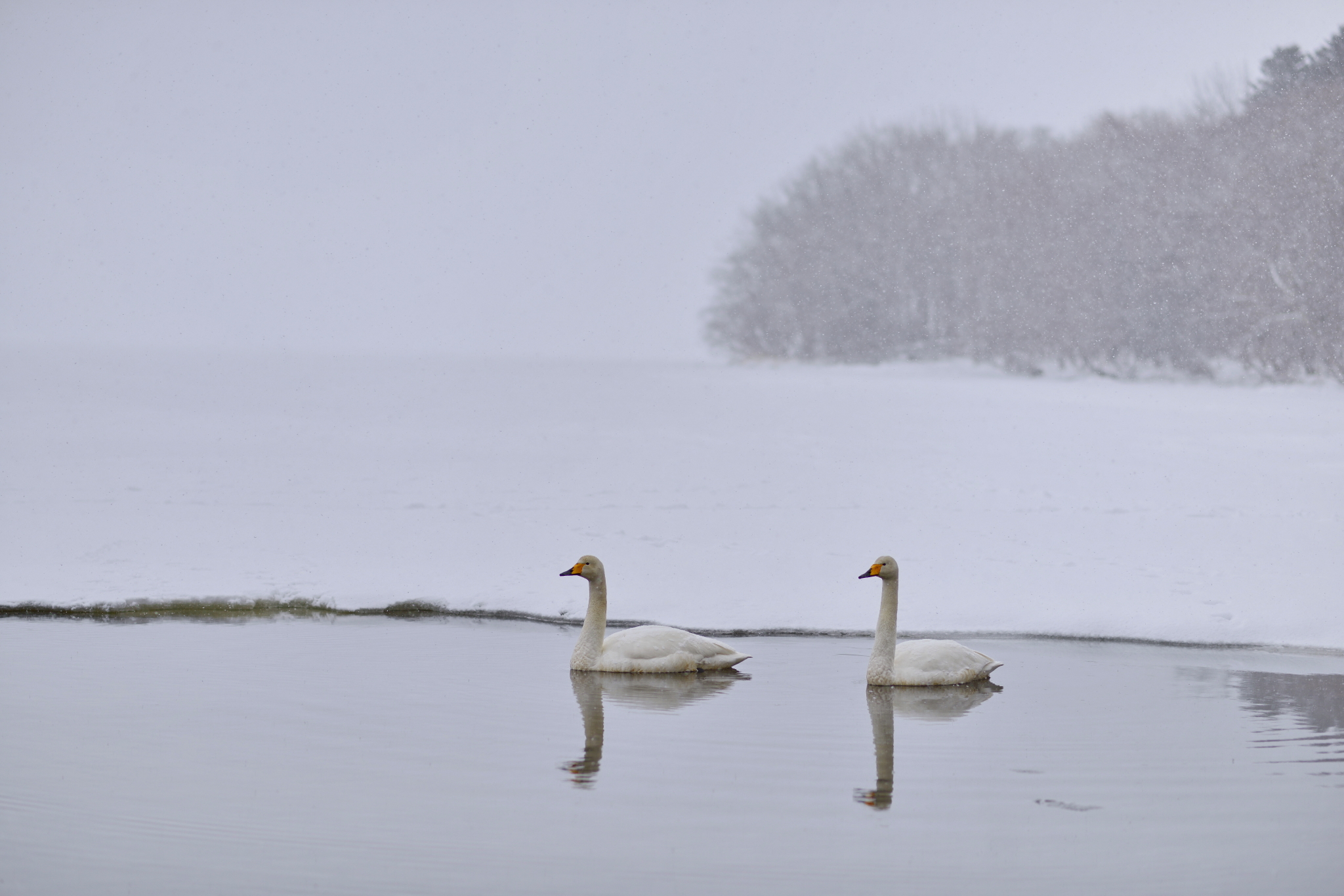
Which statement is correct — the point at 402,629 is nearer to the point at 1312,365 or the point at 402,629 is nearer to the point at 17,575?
the point at 17,575

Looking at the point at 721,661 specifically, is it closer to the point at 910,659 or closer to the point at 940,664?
the point at 910,659

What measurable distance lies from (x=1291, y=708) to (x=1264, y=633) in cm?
315

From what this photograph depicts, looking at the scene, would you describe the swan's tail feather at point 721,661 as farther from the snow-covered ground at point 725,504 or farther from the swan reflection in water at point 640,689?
the snow-covered ground at point 725,504

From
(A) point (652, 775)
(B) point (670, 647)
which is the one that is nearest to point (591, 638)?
(B) point (670, 647)

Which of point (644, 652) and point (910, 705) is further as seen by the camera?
point (644, 652)

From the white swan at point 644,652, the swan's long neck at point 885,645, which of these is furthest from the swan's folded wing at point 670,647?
the swan's long neck at point 885,645

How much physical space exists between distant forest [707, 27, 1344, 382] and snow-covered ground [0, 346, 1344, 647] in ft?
26.0

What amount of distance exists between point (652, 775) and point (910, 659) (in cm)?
320

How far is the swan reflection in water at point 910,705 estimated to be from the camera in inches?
334

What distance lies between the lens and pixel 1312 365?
3988cm

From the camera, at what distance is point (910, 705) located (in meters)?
9.85

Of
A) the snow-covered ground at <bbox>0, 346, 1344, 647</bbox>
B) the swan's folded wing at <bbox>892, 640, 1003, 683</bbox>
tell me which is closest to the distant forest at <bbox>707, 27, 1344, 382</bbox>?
the snow-covered ground at <bbox>0, 346, 1344, 647</bbox>

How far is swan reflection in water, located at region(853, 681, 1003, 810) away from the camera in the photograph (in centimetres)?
849

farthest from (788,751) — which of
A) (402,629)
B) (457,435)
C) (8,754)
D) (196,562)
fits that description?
(457,435)
